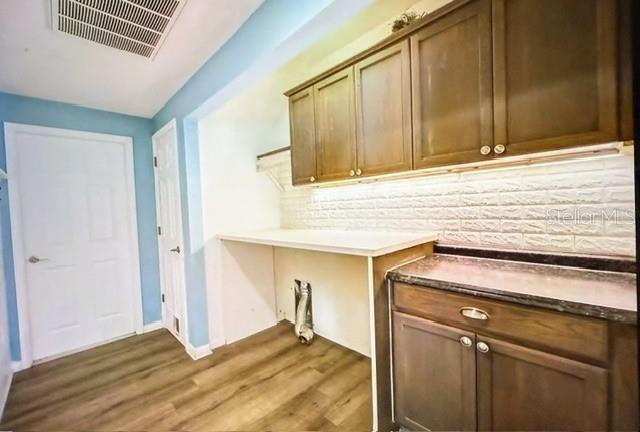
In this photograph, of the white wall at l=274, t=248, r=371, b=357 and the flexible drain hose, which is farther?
the flexible drain hose

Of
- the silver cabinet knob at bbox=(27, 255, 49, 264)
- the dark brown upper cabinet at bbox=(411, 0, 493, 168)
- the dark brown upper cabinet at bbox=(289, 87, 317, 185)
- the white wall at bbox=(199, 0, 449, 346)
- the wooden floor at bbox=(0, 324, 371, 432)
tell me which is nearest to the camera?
the dark brown upper cabinet at bbox=(411, 0, 493, 168)

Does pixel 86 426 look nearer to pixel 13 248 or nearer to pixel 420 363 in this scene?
pixel 13 248

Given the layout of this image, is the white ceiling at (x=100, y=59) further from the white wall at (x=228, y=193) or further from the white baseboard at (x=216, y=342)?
the white baseboard at (x=216, y=342)

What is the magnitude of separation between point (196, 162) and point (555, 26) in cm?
238

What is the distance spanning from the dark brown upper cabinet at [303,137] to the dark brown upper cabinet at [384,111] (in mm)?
432

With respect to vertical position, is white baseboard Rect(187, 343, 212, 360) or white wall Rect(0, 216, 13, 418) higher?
white wall Rect(0, 216, 13, 418)

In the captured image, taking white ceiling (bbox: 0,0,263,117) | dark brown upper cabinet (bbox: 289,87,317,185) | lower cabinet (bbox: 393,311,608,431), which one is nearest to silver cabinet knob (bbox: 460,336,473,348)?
lower cabinet (bbox: 393,311,608,431)

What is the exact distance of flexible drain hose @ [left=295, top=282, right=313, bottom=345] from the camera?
8.19ft

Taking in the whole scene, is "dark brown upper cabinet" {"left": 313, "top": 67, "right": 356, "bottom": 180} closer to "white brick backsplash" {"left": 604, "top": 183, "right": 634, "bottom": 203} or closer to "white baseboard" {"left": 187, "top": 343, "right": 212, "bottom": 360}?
"white brick backsplash" {"left": 604, "top": 183, "right": 634, "bottom": 203}

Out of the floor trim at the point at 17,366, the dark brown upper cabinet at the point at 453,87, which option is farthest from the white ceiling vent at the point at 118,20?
the floor trim at the point at 17,366

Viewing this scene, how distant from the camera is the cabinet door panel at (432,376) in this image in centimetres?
112

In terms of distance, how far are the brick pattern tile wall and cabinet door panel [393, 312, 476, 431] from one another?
2.15ft

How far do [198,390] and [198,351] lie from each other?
0.48 metres

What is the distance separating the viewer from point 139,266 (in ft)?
9.48
